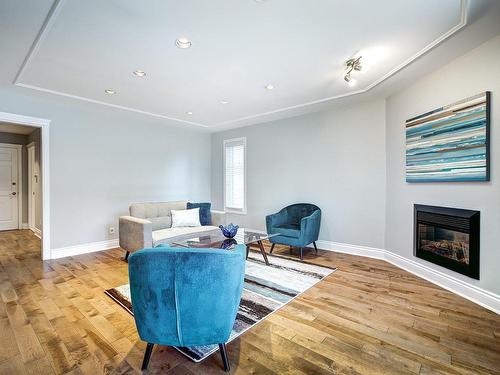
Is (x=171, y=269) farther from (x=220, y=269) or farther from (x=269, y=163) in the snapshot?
(x=269, y=163)

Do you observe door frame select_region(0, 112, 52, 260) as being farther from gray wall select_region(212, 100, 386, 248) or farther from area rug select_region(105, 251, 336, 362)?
gray wall select_region(212, 100, 386, 248)

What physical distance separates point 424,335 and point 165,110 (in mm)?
4628

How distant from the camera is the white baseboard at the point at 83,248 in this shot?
4180mm

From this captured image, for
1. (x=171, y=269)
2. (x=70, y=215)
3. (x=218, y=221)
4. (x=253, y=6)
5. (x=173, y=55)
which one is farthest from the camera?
(x=218, y=221)

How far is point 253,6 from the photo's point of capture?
1.94m

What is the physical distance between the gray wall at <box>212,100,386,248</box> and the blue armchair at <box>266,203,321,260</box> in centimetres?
25

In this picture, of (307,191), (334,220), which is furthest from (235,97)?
(334,220)

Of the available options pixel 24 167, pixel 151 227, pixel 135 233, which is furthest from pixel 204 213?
pixel 24 167

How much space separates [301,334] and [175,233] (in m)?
2.55

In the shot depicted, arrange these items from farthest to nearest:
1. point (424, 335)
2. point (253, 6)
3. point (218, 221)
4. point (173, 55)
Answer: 1. point (218, 221)
2. point (173, 55)
3. point (424, 335)
4. point (253, 6)

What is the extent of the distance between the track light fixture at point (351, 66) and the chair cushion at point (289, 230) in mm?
2289

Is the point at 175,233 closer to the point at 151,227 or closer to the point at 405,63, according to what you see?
the point at 151,227

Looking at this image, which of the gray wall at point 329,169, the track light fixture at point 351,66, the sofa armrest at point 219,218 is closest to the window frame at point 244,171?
the gray wall at point 329,169

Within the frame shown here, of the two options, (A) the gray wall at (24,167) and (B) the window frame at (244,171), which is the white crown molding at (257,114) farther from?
(A) the gray wall at (24,167)
